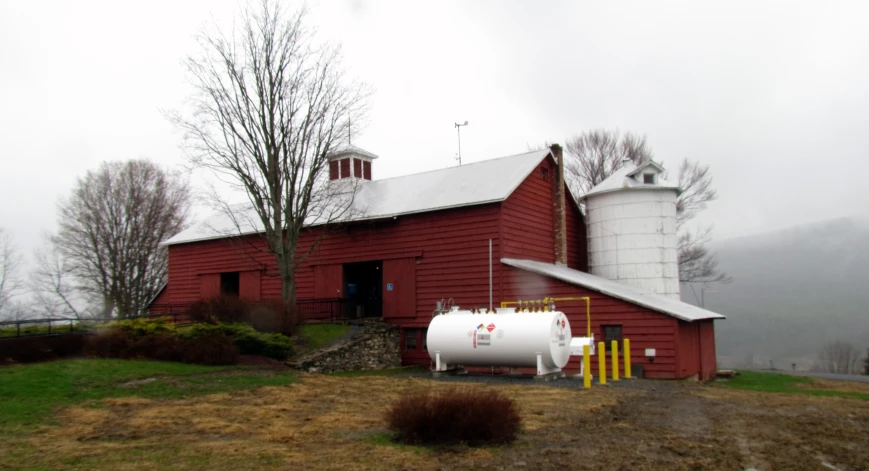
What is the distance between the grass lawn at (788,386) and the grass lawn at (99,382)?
13633 millimetres

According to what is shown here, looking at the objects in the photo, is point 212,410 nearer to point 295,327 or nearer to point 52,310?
point 295,327

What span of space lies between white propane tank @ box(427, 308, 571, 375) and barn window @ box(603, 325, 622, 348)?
1.76m

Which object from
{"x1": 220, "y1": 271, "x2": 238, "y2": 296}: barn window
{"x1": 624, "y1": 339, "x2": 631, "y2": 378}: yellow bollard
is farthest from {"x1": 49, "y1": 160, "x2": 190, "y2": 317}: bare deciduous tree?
{"x1": 624, "y1": 339, "x2": 631, "y2": 378}: yellow bollard

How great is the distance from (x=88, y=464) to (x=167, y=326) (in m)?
12.9

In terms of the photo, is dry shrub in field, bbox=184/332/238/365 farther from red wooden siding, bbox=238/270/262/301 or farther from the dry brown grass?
red wooden siding, bbox=238/270/262/301

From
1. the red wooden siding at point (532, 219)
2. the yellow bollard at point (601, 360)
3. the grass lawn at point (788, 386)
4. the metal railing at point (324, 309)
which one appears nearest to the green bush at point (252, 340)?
the metal railing at point (324, 309)

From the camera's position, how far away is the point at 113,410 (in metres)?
12.5

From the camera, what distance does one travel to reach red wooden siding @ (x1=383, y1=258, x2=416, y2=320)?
26281 mm

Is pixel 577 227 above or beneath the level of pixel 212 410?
above

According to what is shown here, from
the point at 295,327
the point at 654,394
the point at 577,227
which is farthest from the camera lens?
the point at 577,227

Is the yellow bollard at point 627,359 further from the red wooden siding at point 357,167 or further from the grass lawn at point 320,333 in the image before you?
the red wooden siding at point 357,167

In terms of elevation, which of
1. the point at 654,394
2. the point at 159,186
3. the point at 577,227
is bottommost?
the point at 654,394

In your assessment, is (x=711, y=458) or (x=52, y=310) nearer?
(x=711, y=458)

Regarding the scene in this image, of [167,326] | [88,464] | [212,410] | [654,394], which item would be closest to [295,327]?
[167,326]
